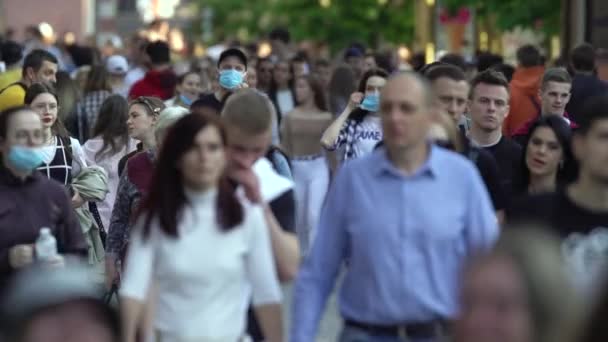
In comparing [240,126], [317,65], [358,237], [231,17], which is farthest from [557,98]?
[231,17]

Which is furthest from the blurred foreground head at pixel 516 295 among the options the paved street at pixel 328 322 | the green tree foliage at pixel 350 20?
the green tree foliage at pixel 350 20

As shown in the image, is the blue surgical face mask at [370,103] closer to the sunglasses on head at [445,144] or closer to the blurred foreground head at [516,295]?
the sunglasses on head at [445,144]

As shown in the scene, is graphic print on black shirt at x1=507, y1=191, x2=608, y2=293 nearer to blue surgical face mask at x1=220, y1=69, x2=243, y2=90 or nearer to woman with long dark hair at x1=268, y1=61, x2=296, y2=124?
blue surgical face mask at x1=220, y1=69, x2=243, y2=90

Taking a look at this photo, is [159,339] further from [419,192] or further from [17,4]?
[17,4]

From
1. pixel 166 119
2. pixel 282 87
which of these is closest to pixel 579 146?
pixel 166 119

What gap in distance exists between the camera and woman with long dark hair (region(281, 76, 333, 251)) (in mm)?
Answer: 16703

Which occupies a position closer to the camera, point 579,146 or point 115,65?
point 579,146

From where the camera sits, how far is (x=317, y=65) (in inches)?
896

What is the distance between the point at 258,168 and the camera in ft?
24.3

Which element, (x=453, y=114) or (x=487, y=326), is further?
(x=453, y=114)

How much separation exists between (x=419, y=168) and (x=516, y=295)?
99.0 inches

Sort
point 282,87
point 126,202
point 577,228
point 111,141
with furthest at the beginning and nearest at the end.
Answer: point 282,87, point 111,141, point 126,202, point 577,228

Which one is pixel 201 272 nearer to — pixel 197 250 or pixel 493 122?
pixel 197 250

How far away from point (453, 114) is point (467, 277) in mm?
5191
